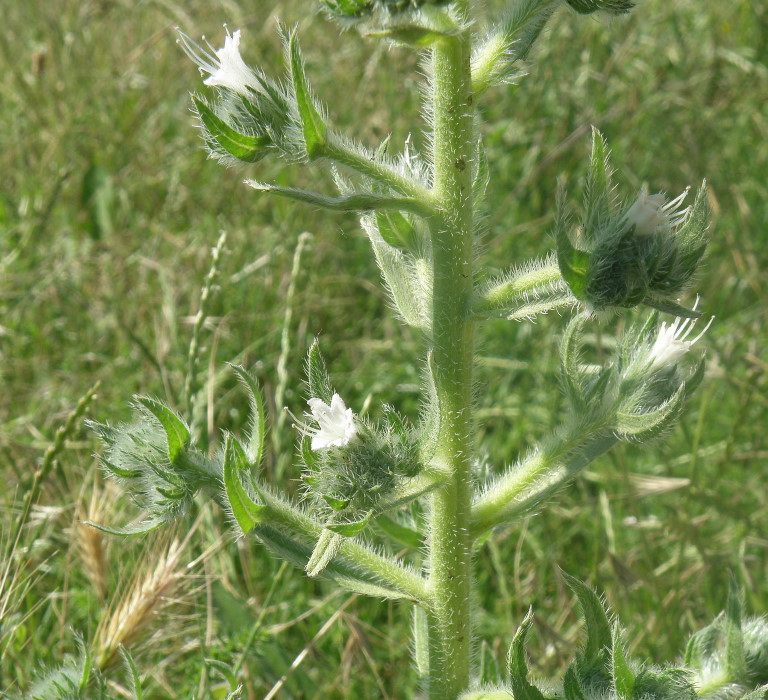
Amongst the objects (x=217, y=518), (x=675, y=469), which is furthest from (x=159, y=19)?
(x=675, y=469)

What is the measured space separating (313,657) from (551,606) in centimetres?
103

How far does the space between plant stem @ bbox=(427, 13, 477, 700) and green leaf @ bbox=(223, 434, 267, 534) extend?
0.51 m

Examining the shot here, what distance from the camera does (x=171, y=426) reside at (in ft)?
7.53

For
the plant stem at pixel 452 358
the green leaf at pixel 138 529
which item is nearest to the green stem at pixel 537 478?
the plant stem at pixel 452 358

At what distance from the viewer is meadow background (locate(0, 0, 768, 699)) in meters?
3.08

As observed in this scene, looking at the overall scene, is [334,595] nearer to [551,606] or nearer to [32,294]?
[551,606]

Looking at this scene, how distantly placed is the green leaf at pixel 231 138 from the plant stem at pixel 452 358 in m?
0.44

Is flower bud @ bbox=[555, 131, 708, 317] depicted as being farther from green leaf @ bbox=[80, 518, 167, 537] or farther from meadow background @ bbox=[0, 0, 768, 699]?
green leaf @ bbox=[80, 518, 167, 537]

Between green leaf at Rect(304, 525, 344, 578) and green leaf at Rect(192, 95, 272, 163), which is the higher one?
green leaf at Rect(192, 95, 272, 163)

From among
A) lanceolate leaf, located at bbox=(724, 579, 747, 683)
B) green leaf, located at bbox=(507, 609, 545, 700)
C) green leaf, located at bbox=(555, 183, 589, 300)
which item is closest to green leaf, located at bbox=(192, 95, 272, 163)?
green leaf, located at bbox=(555, 183, 589, 300)

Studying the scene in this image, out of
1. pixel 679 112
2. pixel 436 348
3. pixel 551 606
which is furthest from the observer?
pixel 679 112

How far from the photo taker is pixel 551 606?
3555 mm

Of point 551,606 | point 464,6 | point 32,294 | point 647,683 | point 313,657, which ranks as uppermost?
point 464,6

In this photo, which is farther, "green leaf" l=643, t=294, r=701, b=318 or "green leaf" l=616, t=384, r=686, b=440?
"green leaf" l=616, t=384, r=686, b=440
